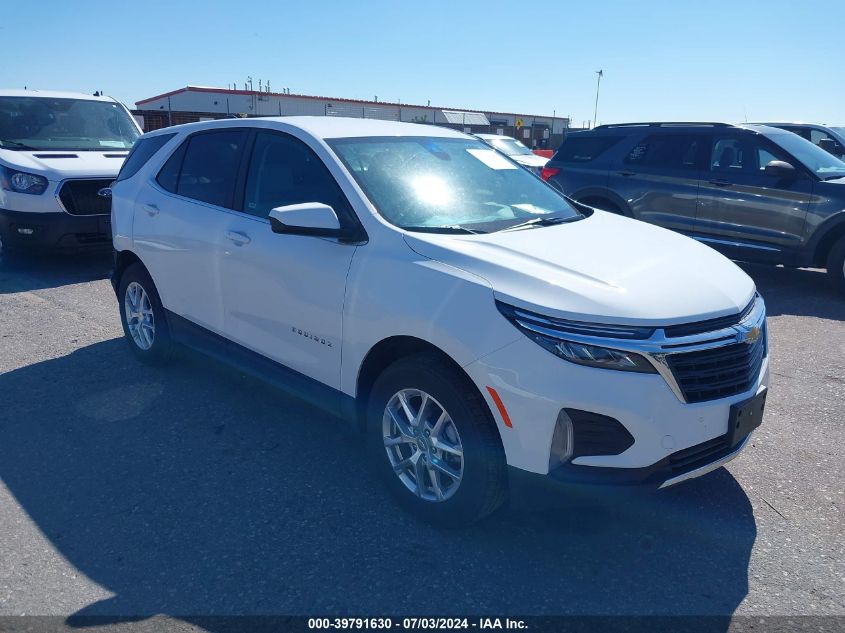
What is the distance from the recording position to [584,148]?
31.2ft

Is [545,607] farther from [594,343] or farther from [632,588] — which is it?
[594,343]

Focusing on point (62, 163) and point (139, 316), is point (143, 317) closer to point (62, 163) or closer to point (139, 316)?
point (139, 316)

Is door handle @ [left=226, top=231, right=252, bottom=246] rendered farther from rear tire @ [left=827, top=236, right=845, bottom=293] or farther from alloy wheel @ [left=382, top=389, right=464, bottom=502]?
rear tire @ [left=827, top=236, right=845, bottom=293]

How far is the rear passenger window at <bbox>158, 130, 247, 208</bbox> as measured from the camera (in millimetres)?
4262

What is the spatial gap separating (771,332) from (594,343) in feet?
15.0

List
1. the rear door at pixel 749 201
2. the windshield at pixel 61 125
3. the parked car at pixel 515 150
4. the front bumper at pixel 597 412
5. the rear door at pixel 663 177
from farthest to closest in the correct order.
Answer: the parked car at pixel 515 150 < the windshield at pixel 61 125 < the rear door at pixel 663 177 < the rear door at pixel 749 201 < the front bumper at pixel 597 412

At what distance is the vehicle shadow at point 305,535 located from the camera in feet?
9.00

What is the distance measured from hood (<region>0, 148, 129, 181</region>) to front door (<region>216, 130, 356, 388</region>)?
5.17 metres

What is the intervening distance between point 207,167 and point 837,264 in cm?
667

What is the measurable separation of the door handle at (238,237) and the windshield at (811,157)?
21.8 ft

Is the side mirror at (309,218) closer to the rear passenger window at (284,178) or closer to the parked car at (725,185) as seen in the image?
the rear passenger window at (284,178)

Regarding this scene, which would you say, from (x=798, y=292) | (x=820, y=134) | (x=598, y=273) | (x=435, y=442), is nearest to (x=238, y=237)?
(x=435, y=442)

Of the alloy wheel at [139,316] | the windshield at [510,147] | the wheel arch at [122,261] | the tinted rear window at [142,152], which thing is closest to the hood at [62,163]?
the tinted rear window at [142,152]

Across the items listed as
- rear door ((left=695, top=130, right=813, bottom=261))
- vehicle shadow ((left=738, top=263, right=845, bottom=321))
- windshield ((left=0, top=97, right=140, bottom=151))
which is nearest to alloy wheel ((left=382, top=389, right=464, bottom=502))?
vehicle shadow ((left=738, top=263, right=845, bottom=321))
